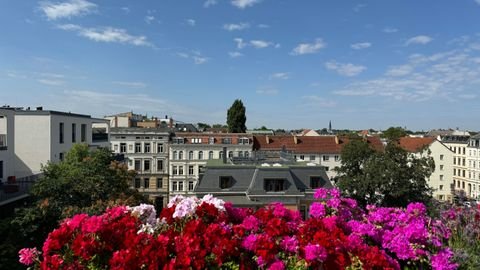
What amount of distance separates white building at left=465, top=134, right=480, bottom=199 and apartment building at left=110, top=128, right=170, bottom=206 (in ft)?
164

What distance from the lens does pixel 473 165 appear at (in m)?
59.4

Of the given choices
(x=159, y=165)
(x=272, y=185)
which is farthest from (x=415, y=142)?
(x=272, y=185)

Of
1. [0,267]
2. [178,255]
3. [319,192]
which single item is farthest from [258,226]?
[0,267]

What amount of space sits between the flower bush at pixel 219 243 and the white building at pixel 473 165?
65171 millimetres

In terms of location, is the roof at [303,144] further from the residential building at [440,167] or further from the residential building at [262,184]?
the residential building at [262,184]

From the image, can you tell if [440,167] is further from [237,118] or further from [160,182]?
[160,182]

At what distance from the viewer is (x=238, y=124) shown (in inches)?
2360

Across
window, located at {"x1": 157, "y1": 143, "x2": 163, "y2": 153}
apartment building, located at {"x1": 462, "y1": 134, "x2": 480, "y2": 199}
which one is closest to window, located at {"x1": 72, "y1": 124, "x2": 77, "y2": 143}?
window, located at {"x1": 157, "y1": 143, "x2": 163, "y2": 153}

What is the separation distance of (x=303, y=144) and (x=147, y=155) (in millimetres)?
22311

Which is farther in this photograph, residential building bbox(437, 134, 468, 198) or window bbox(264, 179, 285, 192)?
residential building bbox(437, 134, 468, 198)

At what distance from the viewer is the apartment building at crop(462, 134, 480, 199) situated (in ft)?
192

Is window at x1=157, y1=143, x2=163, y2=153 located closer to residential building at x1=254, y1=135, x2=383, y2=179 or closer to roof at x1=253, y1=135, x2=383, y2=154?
A: roof at x1=253, y1=135, x2=383, y2=154

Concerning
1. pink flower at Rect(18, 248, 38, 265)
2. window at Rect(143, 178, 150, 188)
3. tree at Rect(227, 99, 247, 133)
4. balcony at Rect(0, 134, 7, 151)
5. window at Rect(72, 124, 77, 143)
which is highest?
tree at Rect(227, 99, 247, 133)

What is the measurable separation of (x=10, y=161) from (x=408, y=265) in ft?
72.3
